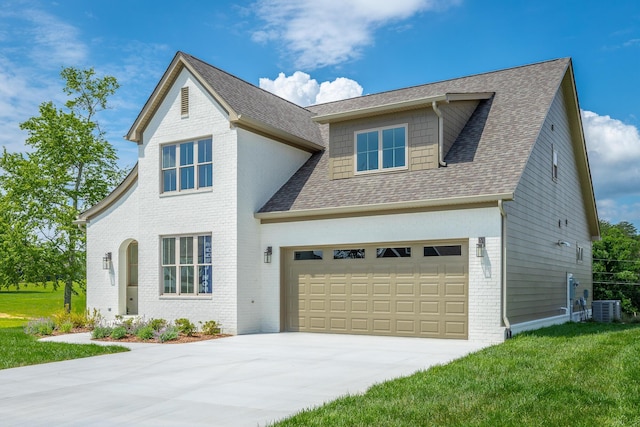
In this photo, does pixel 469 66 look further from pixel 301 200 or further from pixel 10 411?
pixel 10 411

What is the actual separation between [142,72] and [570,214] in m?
15.2

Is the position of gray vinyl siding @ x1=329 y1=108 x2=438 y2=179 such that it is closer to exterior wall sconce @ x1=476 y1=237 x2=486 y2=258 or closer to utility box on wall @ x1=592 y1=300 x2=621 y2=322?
exterior wall sconce @ x1=476 y1=237 x2=486 y2=258

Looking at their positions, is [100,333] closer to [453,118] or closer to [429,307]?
[429,307]

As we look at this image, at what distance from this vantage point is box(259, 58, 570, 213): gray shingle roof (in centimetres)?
1509

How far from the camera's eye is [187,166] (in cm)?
1841

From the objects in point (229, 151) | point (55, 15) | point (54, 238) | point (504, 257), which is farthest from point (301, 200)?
point (54, 238)

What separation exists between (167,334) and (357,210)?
579cm

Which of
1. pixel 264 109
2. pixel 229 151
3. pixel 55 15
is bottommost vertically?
pixel 229 151

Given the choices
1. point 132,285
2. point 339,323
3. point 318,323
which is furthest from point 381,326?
point 132,285

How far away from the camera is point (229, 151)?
57.0ft

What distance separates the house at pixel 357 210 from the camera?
14.8m

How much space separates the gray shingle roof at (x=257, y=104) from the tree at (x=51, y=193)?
38.4ft

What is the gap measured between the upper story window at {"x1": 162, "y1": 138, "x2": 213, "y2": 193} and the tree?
11.1m

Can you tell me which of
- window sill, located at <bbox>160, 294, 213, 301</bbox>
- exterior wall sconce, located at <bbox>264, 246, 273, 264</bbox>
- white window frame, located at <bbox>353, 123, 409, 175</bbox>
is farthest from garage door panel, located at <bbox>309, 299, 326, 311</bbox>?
white window frame, located at <bbox>353, 123, 409, 175</bbox>
